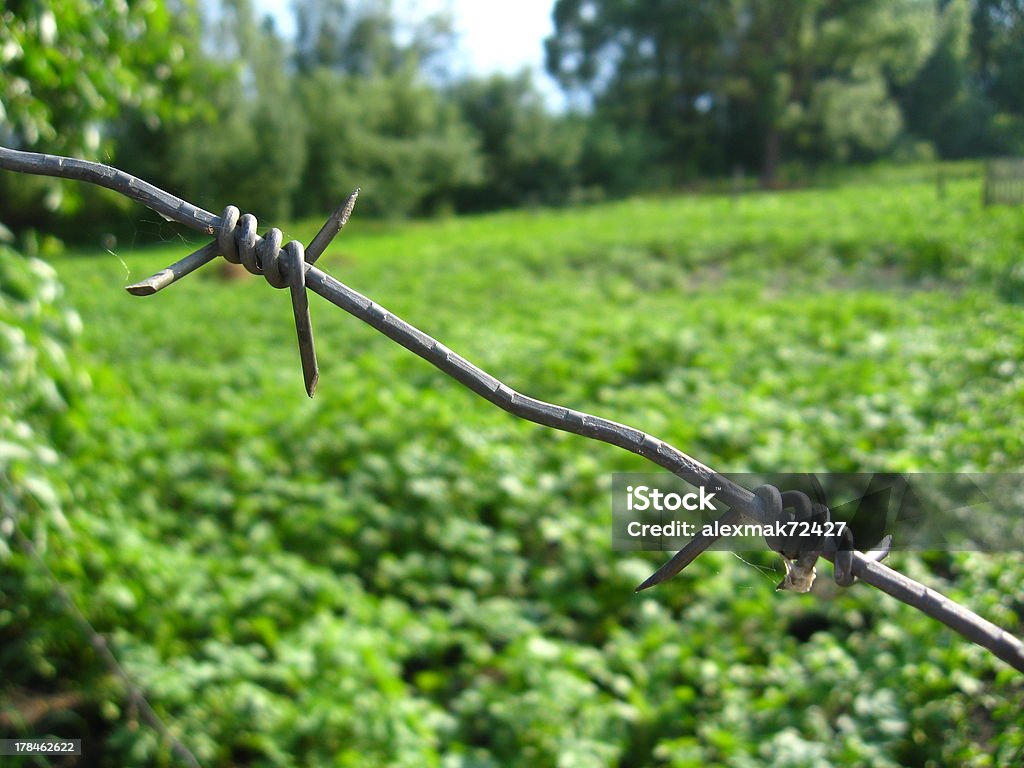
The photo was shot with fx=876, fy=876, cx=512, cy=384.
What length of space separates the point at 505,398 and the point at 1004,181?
124 inches

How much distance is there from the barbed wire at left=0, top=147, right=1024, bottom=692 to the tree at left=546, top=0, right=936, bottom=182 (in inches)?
95.9

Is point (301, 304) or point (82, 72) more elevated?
point (82, 72)

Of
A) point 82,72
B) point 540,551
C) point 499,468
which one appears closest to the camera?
point 82,72

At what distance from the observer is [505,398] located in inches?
26.2

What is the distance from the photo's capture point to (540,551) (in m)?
3.45

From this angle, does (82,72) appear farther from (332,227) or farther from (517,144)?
(517,144)

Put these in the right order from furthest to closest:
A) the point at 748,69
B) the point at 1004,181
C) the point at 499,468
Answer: the point at 748,69 < the point at 499,468 < the point at 1004,181

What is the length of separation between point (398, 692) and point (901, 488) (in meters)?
1.57

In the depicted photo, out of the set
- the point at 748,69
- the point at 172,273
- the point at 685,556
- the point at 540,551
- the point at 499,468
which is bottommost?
the point at 540,551

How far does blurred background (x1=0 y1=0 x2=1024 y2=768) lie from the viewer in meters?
2.00

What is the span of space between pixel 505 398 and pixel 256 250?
231mm

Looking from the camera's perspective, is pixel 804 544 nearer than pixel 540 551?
Yes

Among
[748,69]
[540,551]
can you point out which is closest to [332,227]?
[540,551]

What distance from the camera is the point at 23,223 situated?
454 inches
